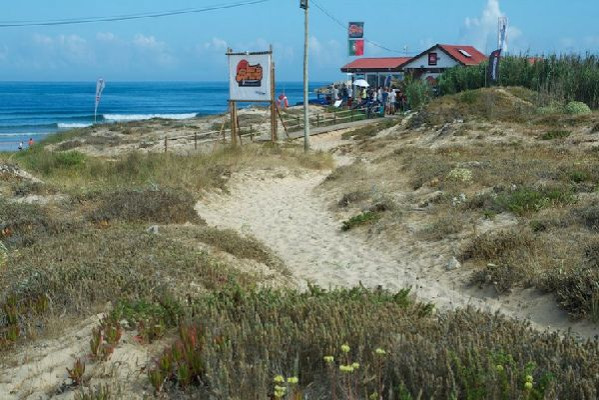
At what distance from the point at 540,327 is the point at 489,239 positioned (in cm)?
269

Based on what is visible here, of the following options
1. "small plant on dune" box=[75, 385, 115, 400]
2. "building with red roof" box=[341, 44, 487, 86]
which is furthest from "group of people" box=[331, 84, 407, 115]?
"small plant on dune" box=[75, 385, 115, 400]

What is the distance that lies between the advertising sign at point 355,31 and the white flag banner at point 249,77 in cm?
2946

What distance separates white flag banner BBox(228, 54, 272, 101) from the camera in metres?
24.6

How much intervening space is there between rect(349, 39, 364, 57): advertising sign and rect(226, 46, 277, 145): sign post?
95.0ft

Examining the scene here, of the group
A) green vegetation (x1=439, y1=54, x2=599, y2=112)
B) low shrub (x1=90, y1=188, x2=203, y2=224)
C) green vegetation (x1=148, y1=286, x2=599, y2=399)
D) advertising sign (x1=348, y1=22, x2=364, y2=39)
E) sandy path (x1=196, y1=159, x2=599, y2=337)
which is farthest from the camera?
advertising sign (x1=348, y1=22, x2=364, y2=39)

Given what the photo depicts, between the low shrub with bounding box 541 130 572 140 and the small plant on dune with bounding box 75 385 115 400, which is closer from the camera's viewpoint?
the small plant on dune with bounding box 75 385 115 400

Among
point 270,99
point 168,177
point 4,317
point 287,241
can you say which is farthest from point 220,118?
point 4,317

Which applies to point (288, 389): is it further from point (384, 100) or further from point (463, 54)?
point (463, 54)

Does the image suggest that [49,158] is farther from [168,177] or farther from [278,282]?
[278,282]

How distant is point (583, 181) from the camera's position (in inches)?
484

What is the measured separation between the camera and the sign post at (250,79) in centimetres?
2448

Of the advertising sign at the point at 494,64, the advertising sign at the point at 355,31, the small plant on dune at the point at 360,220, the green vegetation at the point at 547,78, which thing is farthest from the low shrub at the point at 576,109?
the advertising sign at the point at 355,31

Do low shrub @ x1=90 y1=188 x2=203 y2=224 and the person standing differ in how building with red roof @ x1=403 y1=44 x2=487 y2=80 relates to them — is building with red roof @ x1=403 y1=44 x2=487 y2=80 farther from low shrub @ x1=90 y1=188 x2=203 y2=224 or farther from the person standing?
low shrub @ x1=90 y1=188 x2=203 y2=224

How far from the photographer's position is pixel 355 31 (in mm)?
52938
